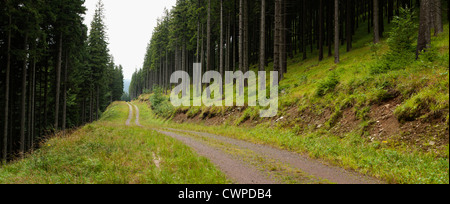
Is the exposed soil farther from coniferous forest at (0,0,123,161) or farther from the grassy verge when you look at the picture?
coniferous forest at (0,0,123,161)

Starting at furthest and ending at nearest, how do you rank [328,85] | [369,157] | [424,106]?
1. [328,85]
2. [424,106]
3. [369,157]

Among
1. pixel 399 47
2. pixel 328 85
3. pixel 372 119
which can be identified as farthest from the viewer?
pixel 328 85

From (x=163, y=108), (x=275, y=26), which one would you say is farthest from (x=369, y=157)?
(x=163, y=108)

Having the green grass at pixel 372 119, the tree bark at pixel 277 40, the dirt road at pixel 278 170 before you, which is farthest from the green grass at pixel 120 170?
the tree bark at pixel 277 40

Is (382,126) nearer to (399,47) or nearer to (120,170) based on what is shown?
(399,47)

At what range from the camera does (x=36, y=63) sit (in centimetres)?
2116

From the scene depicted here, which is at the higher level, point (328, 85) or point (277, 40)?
point (277, 40)

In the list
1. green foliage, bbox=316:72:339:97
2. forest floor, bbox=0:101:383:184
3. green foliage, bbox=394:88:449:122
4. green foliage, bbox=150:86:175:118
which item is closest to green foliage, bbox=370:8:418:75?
green foliage, bbox=316:72:339:97

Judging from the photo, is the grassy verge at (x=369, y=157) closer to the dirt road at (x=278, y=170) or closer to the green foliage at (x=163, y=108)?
the dirt road at (x=278, y=170)

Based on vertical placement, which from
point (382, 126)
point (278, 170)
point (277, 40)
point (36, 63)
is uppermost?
point (277, 40)

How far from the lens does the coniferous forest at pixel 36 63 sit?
14.9 meters
